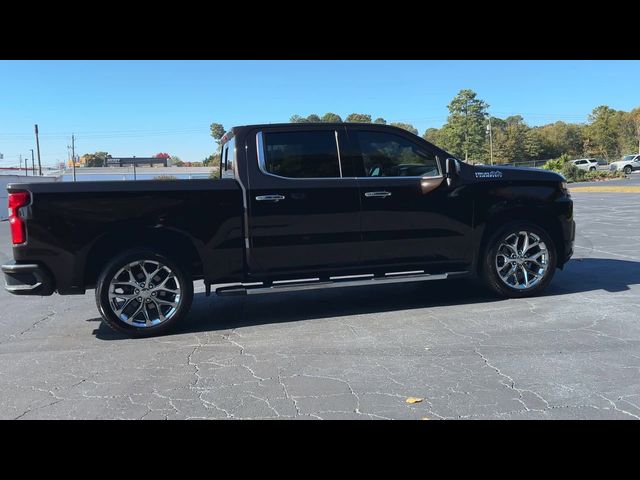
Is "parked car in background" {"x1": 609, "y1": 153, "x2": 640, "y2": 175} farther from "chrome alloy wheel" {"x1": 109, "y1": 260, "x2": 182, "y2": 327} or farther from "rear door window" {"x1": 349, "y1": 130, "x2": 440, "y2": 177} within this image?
"chrome alloy wheel" {"x1": 109, "y1": 260, "x2": 182, "y2": 327}

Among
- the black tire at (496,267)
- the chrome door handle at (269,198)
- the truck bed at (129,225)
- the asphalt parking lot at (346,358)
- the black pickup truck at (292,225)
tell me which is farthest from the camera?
the black tire at (496,267)

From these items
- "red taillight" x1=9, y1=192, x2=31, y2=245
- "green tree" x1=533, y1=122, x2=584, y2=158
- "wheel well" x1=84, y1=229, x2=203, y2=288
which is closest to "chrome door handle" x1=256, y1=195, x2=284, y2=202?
"wheel well" x1=84, y1=229, x2=203, y2=288

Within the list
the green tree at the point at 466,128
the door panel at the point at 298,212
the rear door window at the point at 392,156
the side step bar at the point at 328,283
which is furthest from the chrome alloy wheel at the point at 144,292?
the green tree at the point at 466,128

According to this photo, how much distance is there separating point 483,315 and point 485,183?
1500 millimetres

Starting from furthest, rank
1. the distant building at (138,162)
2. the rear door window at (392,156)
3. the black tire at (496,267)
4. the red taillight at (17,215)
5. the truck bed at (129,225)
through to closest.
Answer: the distant building at (138,162), the black tire at (496,267), the rear door window at (392,156), the truck bed at (129,225), the red taillight at (17,215)

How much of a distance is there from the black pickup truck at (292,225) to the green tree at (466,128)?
58.5 metres

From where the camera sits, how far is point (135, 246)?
5.13 metres

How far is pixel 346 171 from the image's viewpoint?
562 cm

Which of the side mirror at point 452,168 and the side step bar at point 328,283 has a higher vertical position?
the side mirror at point 452,168

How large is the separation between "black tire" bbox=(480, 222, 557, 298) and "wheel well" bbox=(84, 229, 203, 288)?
3.19 m

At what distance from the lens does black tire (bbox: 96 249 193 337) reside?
4.97 m

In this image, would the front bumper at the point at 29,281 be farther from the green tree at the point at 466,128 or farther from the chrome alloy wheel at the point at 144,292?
the green tree at the point at 466,128

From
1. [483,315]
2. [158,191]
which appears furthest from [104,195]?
[483,315]

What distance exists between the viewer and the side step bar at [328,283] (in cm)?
536
